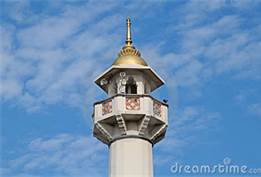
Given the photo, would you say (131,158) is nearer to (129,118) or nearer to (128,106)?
(129,118)

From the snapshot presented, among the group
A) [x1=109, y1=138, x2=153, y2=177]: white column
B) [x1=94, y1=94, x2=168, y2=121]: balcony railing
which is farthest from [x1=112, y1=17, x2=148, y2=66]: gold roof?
[x1=109, y1=138, x2=153, y2=177]: white column

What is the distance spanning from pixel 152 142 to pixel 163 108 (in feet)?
4.97

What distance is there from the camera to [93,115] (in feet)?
89.8

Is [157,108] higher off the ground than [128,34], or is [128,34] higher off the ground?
[128,34]

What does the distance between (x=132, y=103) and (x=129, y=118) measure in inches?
23.7

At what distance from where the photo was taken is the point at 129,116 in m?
26.2

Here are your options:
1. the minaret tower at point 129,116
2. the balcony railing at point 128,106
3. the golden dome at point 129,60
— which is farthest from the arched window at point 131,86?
the balcony railing at point 128,106

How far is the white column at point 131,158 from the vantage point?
25438 millimetres

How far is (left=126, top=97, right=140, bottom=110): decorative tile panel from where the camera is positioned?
26172 mm

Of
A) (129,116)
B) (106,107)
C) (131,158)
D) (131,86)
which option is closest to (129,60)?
(131,86)

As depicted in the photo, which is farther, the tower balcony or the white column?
the tower balcony

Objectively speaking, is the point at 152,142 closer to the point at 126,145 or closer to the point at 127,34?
the point at 126,145

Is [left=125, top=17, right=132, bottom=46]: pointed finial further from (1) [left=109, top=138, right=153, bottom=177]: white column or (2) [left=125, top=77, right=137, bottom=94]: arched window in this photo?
(1) [left=109, top=138, right=153, bottom=177]: white column

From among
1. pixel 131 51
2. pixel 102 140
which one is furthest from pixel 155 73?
pixel 102 140
